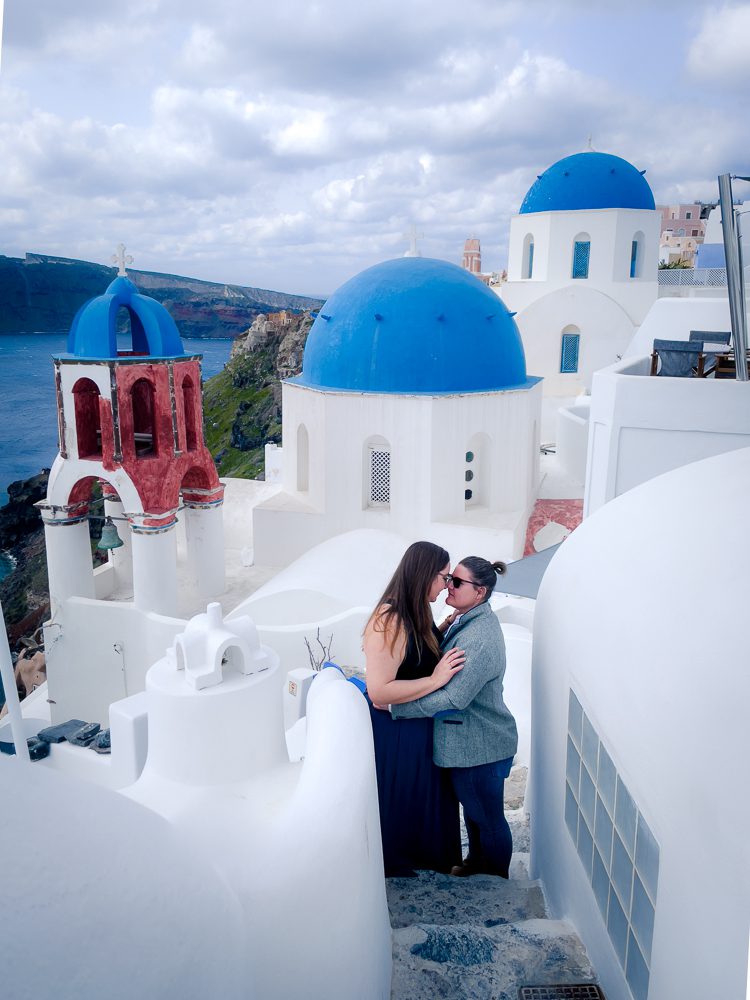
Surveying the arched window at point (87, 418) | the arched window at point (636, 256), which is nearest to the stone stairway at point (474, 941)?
Result: the arched window at point (87, 418)

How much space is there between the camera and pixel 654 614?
2.55 metres

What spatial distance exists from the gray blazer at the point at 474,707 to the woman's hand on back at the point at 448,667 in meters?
0.02

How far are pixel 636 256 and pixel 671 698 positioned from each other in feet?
71.6

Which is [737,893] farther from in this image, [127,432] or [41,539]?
[41,539]

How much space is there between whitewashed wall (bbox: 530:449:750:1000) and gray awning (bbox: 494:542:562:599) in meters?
5.65

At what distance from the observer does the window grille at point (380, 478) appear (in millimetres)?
12641

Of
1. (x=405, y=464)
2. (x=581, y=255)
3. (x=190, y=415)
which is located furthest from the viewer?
(x=581, y=255)

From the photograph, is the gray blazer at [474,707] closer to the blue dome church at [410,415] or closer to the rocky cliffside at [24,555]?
the blue dome church at [410,415]

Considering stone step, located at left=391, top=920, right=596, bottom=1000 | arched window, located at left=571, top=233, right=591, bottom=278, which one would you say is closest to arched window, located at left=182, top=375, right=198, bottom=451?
stone step, located at left=391, top=920, right=596, bottom=1000

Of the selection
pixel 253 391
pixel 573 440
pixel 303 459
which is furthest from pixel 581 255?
pixel 253 391

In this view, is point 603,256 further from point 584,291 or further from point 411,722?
point 411,722

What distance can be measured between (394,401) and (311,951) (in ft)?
33.8

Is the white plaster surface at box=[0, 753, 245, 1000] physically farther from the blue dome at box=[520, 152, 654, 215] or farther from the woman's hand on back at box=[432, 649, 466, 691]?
the blue dome at box=[520, 152, 654, 215]

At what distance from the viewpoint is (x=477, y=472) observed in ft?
42.7
